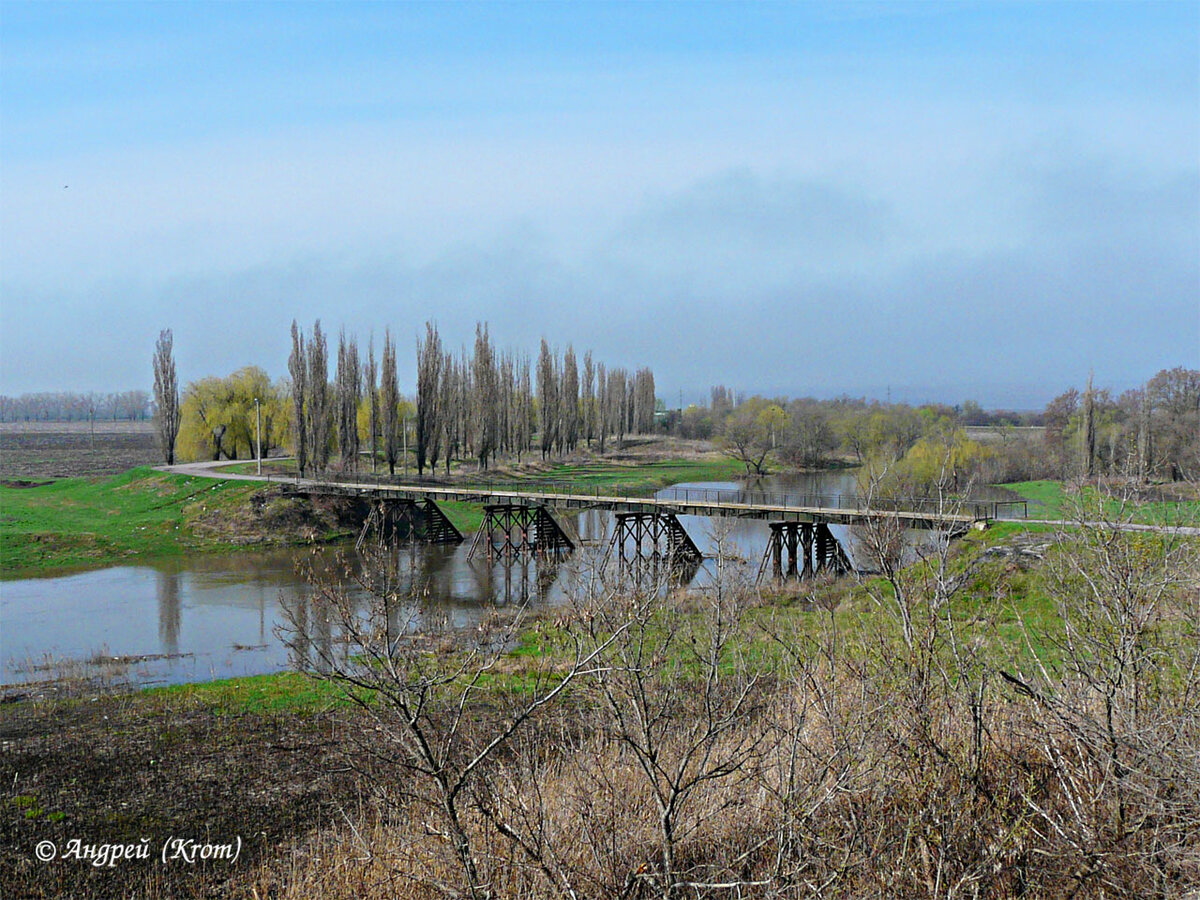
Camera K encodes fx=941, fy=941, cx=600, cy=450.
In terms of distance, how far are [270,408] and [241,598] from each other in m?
32.9

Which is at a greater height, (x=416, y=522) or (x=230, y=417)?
(x=230, y=417)

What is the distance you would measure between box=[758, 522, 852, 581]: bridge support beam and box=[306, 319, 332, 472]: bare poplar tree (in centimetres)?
2625

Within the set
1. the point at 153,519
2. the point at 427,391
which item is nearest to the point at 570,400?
the point at 427,391

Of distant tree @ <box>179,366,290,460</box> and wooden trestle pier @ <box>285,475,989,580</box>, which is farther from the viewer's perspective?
distant tree @ <box>179,366,290,460</box>

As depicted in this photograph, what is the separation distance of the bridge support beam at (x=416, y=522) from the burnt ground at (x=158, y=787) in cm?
2225

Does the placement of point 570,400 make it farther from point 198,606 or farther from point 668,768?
point 668,768

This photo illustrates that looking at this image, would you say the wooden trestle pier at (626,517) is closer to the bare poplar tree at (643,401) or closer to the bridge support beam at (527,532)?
the bridge support beam at (527,532)

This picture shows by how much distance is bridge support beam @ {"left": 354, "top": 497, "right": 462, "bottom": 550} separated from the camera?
1471 inches

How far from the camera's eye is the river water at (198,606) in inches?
725

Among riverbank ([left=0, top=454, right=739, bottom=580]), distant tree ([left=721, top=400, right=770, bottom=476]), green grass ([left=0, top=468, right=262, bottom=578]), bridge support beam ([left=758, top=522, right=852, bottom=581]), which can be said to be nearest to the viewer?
bridge support beam ([left=758, top=522, right=852, bottom=581])

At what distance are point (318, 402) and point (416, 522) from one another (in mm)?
11380

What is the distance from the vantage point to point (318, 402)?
153ft

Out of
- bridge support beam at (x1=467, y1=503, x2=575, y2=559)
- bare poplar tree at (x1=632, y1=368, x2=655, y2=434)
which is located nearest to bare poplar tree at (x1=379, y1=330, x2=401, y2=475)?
bridge support beam at (x1=467, y1=503, x2=575, y2=559)

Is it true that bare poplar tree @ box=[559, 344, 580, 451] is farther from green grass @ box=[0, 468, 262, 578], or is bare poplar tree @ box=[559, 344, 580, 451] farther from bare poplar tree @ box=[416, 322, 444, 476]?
green grass @ box=[0, 468, 262, 578]
